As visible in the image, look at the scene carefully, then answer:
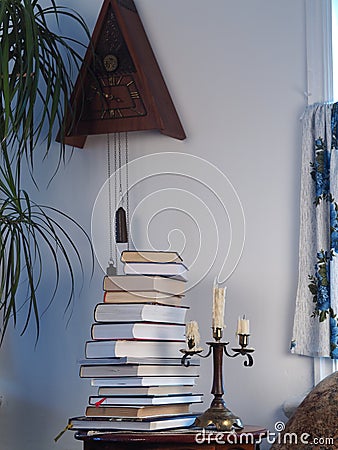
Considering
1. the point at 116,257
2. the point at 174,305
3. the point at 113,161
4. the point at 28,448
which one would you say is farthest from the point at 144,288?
the point at 28,448

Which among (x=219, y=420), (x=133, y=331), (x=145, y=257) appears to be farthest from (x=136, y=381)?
(x=145, y=257)

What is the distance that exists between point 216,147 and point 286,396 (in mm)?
866

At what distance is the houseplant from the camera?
272 cm

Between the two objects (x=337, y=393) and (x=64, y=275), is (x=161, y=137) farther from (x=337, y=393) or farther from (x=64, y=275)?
(x=337, y=393)

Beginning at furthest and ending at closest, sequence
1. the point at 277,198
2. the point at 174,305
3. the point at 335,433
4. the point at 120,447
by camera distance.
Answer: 1. the point at 277,198
2. the point at 174,305
3. the point at 120,447
4. the point at 335,433

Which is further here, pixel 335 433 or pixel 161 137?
pixel 161 137

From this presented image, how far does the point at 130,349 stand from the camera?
2.47 metres

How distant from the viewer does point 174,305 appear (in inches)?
103

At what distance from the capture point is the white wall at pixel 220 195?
2.84m

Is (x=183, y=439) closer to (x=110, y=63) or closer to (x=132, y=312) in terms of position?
(x=132, y=312)

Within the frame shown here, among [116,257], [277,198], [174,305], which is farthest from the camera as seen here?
[116,257]

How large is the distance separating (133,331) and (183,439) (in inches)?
13.1

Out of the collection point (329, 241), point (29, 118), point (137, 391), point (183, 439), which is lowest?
point (183, 439)

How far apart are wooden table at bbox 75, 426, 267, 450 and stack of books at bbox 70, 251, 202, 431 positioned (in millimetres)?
38
